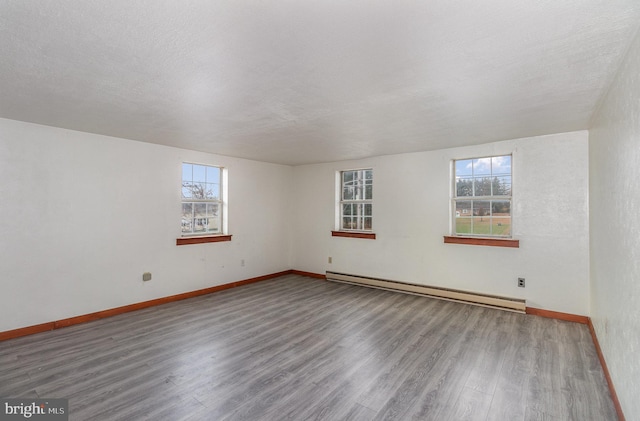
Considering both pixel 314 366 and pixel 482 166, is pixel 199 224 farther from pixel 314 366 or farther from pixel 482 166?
pixel 482 166

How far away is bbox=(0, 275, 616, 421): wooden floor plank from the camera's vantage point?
2.10 metres

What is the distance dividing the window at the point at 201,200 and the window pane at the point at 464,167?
3912 mm

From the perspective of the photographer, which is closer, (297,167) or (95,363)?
(95,363)

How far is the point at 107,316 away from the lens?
3.86 metres

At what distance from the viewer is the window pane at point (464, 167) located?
453 cm

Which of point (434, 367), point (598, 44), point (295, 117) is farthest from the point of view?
point (295, 117)

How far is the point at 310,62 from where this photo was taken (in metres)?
1.91

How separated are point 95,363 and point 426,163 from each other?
15.5ft

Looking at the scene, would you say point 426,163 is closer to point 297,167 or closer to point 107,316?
point 297,167

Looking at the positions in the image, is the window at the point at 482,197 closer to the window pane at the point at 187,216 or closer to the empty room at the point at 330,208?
the empty room at the point at 330,208

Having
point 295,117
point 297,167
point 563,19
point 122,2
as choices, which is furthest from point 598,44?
point 297,167

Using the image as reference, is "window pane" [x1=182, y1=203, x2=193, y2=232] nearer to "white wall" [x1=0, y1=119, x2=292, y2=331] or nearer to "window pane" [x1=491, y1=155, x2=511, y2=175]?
"white wall" [x1=0, y1=119, x2=292, y2=331]

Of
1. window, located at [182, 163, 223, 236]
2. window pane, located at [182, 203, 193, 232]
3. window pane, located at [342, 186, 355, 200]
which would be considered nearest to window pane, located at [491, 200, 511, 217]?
window pane, located at [342, 186, 355, 200]
